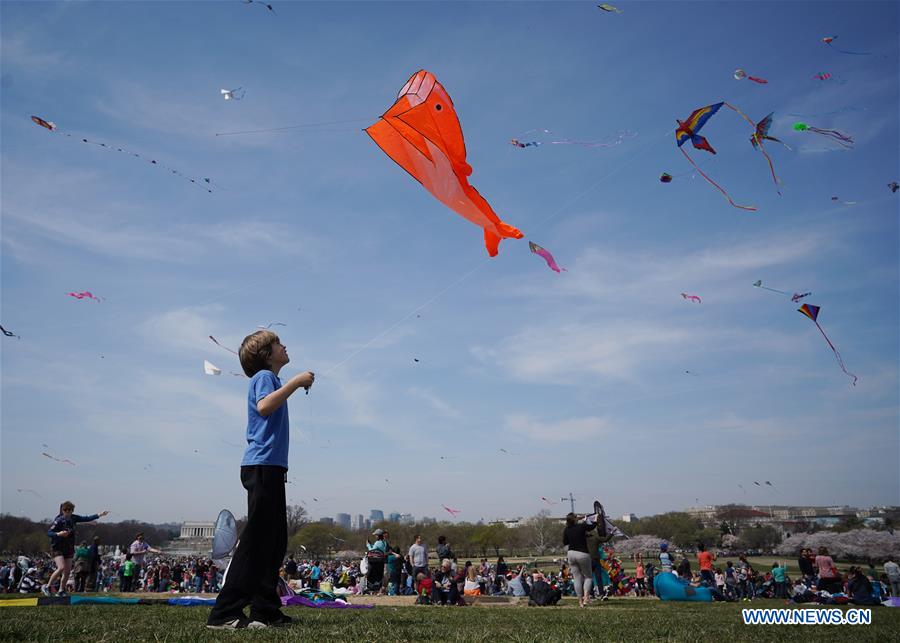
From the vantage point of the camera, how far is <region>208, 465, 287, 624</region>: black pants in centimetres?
386

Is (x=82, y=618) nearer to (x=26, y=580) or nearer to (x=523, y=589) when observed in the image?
(x=523, y=589)

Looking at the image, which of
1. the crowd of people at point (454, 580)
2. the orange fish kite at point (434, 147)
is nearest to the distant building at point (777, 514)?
the crowd of people at point (454, 580)

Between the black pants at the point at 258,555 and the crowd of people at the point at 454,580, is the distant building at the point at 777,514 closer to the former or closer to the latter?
the crowd of people at the point at 454,580

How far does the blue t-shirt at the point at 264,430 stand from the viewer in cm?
→ 407

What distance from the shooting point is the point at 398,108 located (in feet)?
21.7

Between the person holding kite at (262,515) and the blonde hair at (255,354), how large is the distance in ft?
0.69

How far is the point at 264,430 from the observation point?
13.5 feet

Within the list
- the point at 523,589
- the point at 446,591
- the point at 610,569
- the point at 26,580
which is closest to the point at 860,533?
the point at 610,569

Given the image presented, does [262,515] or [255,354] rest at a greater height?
[255,354]

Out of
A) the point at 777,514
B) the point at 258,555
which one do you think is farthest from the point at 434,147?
the point at 777,514

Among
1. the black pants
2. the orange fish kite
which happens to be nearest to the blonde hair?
the black pants

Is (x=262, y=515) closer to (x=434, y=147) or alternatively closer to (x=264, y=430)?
(x=264, y=430)

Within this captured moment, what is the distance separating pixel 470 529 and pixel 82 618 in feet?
385

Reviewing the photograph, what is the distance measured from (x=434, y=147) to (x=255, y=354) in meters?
3.54
